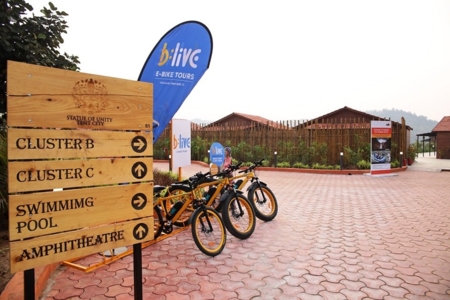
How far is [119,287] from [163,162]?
50.4 feet

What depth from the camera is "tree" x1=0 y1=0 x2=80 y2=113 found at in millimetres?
3645

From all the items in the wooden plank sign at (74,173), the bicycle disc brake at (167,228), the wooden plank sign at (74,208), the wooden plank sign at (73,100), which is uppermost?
the wooden plank sign at (73,100)

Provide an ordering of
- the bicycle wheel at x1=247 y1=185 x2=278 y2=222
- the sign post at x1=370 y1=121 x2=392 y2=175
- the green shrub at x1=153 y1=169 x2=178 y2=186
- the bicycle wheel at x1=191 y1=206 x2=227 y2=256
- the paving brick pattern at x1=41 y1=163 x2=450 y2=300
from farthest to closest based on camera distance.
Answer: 1. the sign post at x1=370 y1=121 x2=392 y2=175
2. the green shrub at x1=153 y1=169 x2=178 y2=186
3. the bicycle wheel at x1=247 y1=185 x2=278 y2=222
4. the bicycle wheel at x1=191 y1=206 x2=227 y2=256
5. the paving brick pattern at x1=41 y1=163 x2=450 y2=300

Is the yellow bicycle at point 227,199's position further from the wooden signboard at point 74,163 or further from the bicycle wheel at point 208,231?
the wooden signboard at point 74,163

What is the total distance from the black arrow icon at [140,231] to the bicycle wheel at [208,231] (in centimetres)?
137

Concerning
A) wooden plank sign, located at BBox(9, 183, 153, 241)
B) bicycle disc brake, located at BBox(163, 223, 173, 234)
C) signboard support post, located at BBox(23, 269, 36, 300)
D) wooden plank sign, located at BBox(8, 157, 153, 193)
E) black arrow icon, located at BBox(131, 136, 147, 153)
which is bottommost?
bicycle disc brake, located at BBox(163, 223, 173, 234)

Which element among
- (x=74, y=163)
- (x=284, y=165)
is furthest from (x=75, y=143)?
(x=284, y=165)

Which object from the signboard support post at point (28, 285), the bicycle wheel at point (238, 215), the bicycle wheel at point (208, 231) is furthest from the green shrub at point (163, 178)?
the signboard support post at point (28, 285)

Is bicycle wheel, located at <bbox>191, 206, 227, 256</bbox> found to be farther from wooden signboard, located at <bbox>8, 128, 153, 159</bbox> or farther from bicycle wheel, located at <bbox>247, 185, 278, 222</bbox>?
wooden signboard, located at <bbox>8, 128, 153, 159</bbox>

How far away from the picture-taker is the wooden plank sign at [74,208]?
177cm

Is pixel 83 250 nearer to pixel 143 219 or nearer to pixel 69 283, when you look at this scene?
pixel 143 219

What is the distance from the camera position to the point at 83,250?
1.98 m

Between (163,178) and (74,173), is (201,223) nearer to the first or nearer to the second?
(74,173)

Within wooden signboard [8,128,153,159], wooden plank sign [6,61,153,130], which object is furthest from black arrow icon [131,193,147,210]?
wooden plank sign [6,61,153,130]
